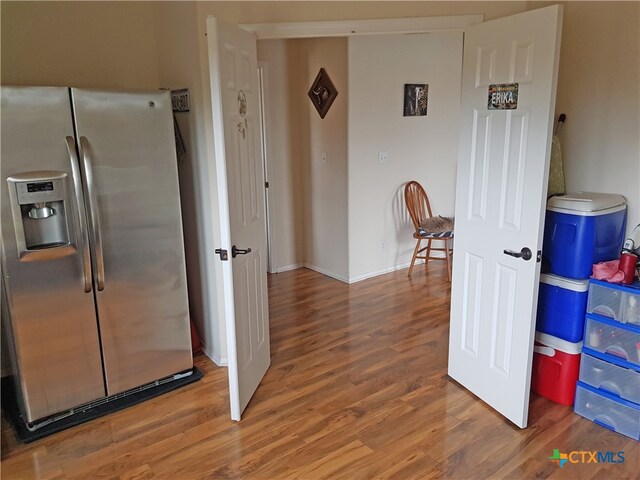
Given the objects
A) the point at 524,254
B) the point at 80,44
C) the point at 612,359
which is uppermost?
the point at 80,44

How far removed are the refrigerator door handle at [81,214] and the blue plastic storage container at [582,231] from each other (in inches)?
93.5

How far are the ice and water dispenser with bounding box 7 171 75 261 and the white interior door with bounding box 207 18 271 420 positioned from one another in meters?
0.80

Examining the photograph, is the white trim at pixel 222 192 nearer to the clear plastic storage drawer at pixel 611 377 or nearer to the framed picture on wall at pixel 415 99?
the clear plastic storage drawer at pixel 611 377

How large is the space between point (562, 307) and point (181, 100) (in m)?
2.47

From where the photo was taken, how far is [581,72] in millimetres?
2672

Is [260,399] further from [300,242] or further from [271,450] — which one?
[300,242]

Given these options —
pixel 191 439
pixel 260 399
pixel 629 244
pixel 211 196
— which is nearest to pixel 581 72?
pixel 629 244

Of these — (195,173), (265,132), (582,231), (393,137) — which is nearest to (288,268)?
(265,132)

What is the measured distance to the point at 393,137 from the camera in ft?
15.9

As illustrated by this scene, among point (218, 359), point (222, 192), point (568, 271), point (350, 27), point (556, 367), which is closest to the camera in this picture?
point (222, 192)

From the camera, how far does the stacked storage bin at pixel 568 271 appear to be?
249 centimetres

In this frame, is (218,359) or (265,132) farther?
(265,132)

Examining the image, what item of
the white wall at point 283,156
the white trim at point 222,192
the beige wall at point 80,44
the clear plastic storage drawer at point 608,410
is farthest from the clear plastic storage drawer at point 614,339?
the white wall at point 283,156

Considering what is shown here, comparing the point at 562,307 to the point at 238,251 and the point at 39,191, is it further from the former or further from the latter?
the point at 39,191
